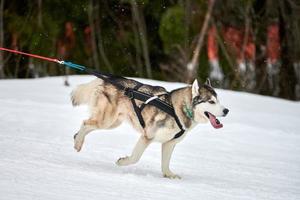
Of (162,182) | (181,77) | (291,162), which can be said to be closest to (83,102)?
(162,182)

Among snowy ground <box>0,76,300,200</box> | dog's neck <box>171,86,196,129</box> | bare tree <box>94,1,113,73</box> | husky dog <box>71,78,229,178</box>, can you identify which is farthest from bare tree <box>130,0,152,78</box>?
dog's neck <box>171,86,196,129</box>

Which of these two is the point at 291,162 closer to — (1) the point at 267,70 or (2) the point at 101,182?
(2) the point at 101,182

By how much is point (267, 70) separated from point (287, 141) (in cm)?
835

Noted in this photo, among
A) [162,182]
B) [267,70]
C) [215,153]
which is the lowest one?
[267,70]

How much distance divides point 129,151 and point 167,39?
9.79 metres

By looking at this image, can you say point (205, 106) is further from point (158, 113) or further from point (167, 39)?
point (167, 39)

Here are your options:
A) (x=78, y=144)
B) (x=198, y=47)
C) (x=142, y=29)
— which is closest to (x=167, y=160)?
(x=78, y=144)

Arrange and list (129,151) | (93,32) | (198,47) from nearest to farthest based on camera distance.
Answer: (129,151), (198,47), (93,32)

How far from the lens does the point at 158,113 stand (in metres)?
7.15

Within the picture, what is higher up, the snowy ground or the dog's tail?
the dog's tail

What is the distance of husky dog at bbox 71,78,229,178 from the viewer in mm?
7090

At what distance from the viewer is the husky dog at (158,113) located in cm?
709

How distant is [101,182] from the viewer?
20.2 ft

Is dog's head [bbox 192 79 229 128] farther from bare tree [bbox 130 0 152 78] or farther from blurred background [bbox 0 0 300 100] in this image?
bare tree [bbox 130 0 152 78]
